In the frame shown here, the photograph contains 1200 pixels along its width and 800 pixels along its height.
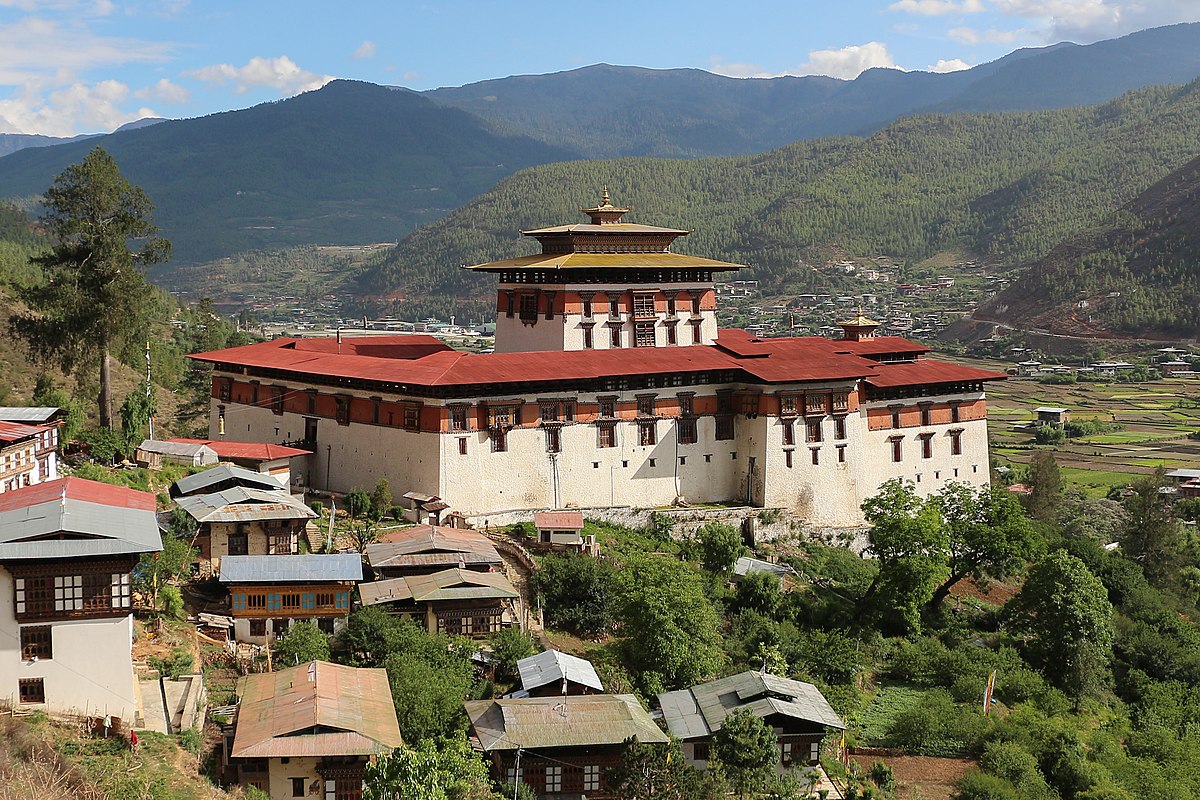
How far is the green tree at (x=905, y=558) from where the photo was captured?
158ft

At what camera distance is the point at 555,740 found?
3159cm

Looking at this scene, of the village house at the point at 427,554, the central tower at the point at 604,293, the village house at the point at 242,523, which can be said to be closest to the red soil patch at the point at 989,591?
the central tower at the point at 604,293

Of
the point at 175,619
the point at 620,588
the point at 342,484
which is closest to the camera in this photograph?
the point at 175,619

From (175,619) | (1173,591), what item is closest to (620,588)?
(175,619)

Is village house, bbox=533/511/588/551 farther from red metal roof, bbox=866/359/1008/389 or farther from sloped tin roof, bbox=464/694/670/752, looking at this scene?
red metal roof, bbox=866/359/1008/389

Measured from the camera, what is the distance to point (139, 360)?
5878 centimetres

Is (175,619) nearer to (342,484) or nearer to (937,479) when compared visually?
(342,484)

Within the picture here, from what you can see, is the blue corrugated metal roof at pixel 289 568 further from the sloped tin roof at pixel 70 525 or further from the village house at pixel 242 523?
the sloped tin roof at pixel 70 525

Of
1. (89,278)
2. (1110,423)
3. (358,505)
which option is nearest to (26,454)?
(358,505)

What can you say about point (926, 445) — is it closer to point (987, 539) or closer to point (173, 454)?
point (987, 539)

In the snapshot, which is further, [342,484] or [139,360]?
[139,360]

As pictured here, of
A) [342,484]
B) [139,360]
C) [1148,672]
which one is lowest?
[1148,672]

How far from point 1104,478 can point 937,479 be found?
4060 cm

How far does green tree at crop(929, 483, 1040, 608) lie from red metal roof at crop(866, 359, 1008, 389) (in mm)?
5457
